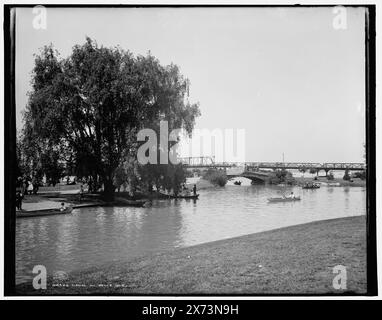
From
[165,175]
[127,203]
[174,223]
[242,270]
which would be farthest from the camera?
[127,203]

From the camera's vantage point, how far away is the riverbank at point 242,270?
6320 millimetres

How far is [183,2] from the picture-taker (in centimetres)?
636

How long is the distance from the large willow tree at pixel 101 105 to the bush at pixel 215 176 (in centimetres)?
101

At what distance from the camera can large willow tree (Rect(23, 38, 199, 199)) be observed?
7.33m

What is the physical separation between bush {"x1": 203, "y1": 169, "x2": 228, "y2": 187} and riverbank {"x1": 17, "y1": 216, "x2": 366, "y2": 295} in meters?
1.33

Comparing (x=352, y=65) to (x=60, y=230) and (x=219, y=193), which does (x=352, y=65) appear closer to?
(x=219, y=193)

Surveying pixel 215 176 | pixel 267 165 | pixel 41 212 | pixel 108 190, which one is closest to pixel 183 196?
pixel 215 176


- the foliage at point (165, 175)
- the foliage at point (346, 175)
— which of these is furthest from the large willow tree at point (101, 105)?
the foliage at point (346, 175)

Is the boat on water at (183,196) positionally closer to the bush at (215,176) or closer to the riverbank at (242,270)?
the bush at (215,176)

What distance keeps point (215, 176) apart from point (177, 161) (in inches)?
33.4

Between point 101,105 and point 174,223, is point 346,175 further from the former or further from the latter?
point 101,105

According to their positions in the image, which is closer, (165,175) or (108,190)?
(165,175)

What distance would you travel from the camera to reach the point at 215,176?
24.7 feet
